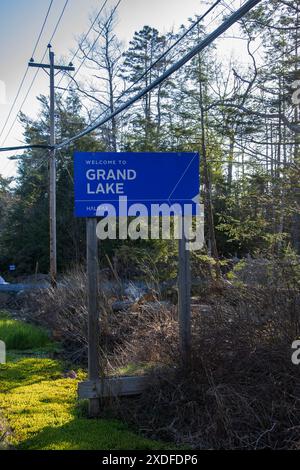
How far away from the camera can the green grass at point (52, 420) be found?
543cm

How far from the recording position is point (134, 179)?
22.2 ft

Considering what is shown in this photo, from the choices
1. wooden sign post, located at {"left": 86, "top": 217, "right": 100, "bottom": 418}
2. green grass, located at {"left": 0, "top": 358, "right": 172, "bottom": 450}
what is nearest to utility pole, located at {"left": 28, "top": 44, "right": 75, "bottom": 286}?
green grass, located at {"left": 0, "top": 358, "right": 172, "bottom": 450}

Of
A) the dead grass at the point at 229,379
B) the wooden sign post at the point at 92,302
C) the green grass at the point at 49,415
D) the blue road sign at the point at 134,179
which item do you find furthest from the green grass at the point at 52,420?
the blue road sign at the point at 134,179

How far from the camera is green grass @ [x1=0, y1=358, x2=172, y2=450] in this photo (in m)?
5.43

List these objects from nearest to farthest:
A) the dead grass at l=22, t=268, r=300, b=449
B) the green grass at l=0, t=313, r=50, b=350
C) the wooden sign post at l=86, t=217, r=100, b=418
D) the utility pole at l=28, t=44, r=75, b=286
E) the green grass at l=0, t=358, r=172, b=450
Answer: the dead grass at l=22, t=268, r=300, b=449, the green grass at l=0, t=358, r=172, b=450, the wooden sign post at l=86, t=217, r=100, b=418, the green grass at l=0, t=313, r=50, b=350, the utility pole at l=28, t=44, r=75, b=286

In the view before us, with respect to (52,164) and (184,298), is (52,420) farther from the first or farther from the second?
(52,164)

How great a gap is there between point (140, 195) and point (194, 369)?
2181mm

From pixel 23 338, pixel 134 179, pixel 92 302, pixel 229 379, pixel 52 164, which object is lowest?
pixel 23 338

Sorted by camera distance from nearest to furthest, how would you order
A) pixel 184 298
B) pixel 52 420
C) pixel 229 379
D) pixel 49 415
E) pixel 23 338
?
pixel 229 379 → pixel 52 420 → pixel 49 415 → pixel 184 298 → pixel 23 338

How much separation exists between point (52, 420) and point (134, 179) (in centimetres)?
303

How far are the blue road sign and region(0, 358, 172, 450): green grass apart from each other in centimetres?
243

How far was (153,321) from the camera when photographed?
840 cm

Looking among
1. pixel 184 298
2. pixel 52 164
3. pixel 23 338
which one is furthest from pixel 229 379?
pixel 52 164

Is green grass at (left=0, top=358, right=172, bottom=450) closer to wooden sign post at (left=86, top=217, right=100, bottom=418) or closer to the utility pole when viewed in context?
wooden sign post at (left=86, top=217, right=100, bottom=418)
